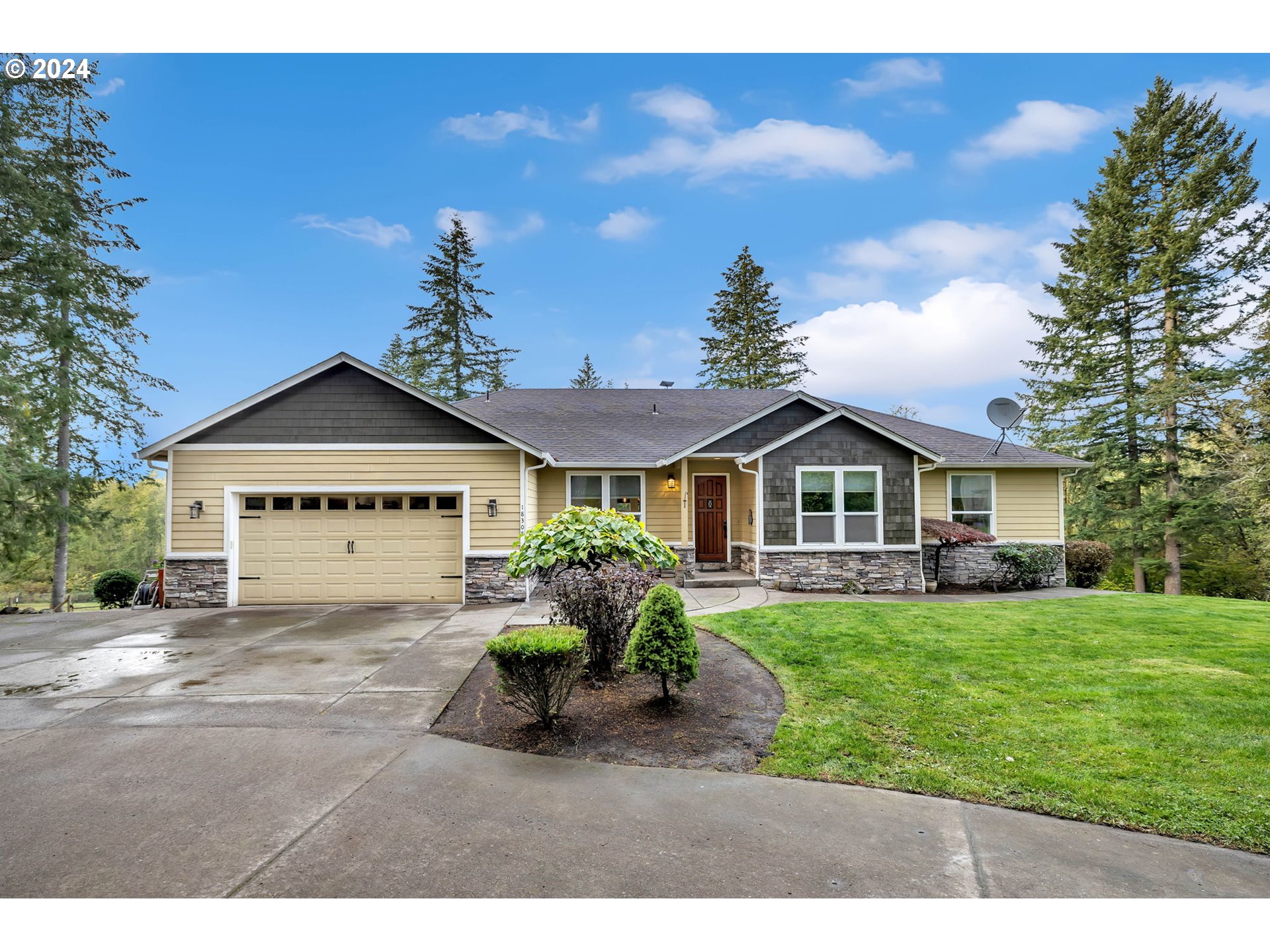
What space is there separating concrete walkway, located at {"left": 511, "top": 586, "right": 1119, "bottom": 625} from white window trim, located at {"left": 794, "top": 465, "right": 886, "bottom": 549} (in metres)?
1.02

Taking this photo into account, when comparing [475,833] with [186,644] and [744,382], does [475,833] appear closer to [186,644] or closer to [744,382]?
[186,644]

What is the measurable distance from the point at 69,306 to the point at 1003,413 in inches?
870

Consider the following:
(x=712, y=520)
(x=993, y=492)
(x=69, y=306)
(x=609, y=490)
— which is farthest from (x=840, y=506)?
(x=69, y=306)

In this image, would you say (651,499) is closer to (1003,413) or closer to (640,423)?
(640,423)

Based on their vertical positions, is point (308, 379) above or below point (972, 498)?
above

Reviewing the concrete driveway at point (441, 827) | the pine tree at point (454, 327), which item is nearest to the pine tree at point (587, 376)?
the pine tree at point (454, 327)

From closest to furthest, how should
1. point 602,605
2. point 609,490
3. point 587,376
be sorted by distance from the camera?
point 602,605 < point 609,490 < point 587,376

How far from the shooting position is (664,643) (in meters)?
4.79

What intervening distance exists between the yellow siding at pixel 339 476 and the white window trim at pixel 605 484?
212 centimetres

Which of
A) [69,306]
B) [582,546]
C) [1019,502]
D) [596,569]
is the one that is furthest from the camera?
[69,306]

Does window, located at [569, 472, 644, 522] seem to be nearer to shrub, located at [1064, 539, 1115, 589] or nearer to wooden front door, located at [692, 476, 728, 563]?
wooden front door, located at [692, 476, 728, 563]

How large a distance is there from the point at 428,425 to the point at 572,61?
6.89m

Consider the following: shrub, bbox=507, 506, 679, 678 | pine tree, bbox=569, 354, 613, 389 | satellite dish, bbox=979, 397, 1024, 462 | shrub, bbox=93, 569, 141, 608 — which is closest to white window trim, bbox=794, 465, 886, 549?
satellite dish, bbox=979, 397, 1024, 462

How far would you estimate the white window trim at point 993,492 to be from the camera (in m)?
13.3
